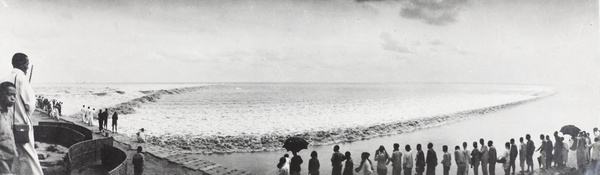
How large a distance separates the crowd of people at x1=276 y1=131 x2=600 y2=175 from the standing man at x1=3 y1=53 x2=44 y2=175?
4.43 metres

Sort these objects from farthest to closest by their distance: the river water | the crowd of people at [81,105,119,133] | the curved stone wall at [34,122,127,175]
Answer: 1. the crowd of people at [81,105,119,133]
2. the river water
3. the curved stone wall at [34,122,127,175]

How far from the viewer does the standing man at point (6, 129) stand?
4.92 m

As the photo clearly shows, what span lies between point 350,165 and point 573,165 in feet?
23.3

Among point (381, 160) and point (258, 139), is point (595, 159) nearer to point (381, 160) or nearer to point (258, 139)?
point (381, 160)

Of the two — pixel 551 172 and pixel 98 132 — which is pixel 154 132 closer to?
pixel 98 132

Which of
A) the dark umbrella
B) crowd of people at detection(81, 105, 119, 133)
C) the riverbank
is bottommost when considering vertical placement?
the riverbank

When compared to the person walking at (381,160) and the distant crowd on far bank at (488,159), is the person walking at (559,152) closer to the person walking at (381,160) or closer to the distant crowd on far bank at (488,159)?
the distant crowd on far bank at (488,159)

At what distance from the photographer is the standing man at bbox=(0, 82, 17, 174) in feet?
16.1

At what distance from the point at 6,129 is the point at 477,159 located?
9.98 metres

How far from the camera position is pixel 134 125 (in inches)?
848

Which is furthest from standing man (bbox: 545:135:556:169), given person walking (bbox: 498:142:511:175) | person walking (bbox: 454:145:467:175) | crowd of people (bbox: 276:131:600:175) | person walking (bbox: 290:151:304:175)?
person walking (bbox: 290:151:304:175)

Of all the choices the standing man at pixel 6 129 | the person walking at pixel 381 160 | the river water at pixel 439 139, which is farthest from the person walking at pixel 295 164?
the standing man at pixel 6 129

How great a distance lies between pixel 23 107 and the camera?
512 cm

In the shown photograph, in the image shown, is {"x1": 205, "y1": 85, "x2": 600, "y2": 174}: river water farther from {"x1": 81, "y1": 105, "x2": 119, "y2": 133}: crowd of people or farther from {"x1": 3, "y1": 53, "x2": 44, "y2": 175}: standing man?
{"x1": 3, "y1": 53, "x2": 44, "y2": 175}: standing man
